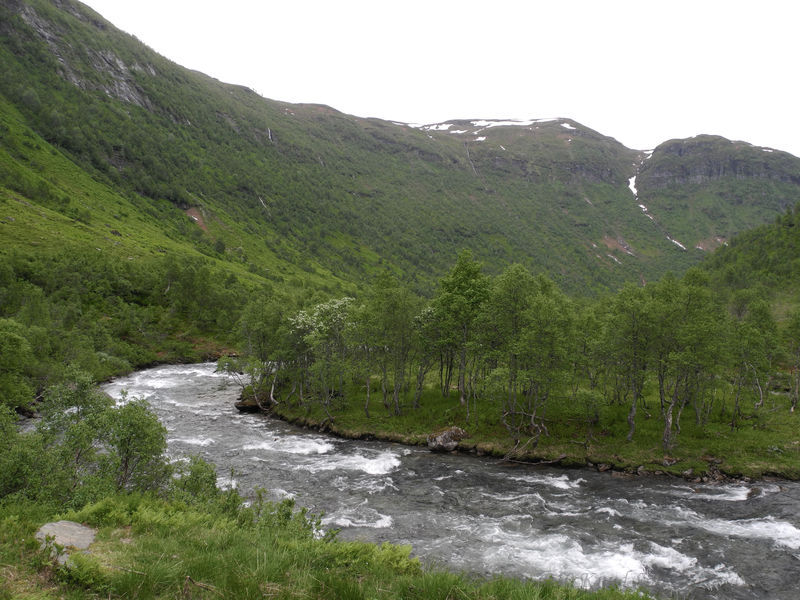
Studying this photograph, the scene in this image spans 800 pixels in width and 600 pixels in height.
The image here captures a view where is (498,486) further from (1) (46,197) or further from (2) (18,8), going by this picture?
(2) (18,8)

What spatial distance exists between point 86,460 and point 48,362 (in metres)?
40.1

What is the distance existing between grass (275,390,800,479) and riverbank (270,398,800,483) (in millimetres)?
64

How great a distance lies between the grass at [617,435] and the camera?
3284 centimetres

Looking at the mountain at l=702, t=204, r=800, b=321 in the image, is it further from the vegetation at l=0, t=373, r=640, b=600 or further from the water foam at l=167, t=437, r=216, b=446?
the vegetation at l=0, t=373, r=640, b=600

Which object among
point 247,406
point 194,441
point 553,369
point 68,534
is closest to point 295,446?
point 194,441

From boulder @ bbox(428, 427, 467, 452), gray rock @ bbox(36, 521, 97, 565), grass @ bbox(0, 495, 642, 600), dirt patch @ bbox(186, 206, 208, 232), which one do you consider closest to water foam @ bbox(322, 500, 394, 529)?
grass @ bbox(0, 495, 642, 600)

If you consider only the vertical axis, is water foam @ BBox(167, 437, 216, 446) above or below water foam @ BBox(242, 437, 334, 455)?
above

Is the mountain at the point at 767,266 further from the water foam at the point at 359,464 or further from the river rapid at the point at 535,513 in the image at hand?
the water foam at the point at 359,464

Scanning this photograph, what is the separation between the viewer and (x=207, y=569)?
859 cm

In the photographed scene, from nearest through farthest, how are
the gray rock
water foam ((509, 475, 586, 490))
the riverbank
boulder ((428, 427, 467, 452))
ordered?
1. the gray rock
2. water foam ((509, 475, 586, 490))
3. the riverbank
4. boulder ((428, 427, 467, 452))

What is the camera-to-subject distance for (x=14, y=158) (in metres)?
124

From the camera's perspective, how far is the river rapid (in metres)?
19.7

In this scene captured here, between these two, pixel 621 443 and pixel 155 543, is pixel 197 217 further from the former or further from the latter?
pixel 155 543

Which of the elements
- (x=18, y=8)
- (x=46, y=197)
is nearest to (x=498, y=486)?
(x=46, y=197)
